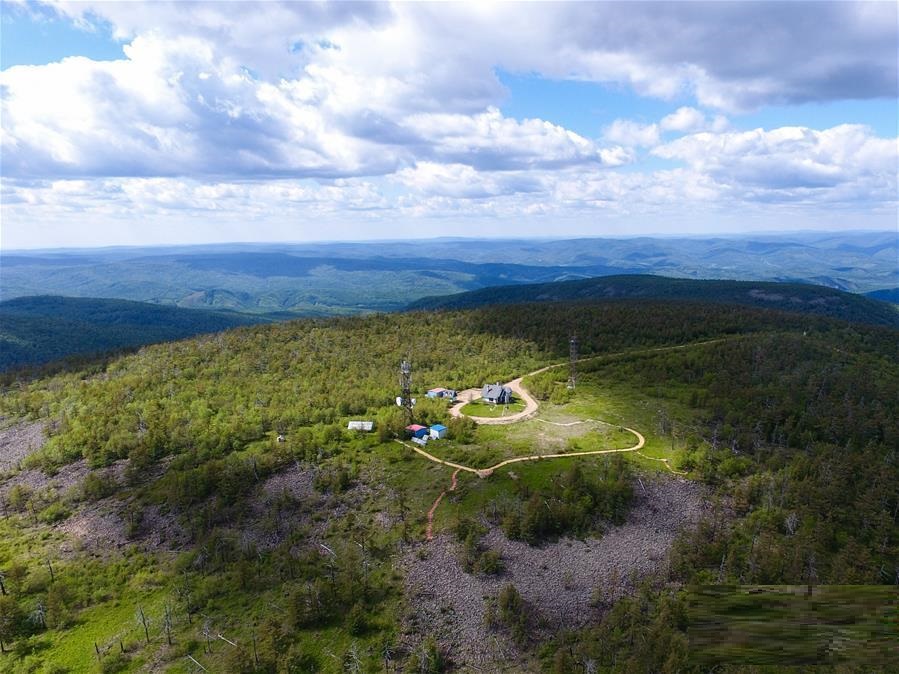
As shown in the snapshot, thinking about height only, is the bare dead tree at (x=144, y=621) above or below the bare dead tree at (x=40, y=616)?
above

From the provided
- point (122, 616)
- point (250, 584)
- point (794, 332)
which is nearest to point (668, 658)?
point (250, 584)

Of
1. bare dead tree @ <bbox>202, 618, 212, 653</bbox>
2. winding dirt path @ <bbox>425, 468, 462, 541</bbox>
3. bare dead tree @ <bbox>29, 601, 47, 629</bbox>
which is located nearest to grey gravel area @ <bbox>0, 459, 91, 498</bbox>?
bare dead tree @ <bbox>29, 601, 47, 629</bbox>

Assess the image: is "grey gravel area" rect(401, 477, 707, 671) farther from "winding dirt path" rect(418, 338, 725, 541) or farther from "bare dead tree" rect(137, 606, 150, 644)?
"bare dead tree" rect(137, 606, 150, 644)

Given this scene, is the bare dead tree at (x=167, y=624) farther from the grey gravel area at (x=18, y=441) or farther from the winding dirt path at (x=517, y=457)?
the grey gravel area at (x=18, y=441)

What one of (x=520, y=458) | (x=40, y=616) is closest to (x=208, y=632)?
(x=40, y=616)

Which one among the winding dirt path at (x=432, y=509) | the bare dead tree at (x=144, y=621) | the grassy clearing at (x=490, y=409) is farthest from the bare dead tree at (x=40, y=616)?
the grassy clearing at (x=490, y=409)

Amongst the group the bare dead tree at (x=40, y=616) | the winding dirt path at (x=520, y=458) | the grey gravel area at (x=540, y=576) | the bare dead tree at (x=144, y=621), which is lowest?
the bare dead tree at (x=40, y=616)

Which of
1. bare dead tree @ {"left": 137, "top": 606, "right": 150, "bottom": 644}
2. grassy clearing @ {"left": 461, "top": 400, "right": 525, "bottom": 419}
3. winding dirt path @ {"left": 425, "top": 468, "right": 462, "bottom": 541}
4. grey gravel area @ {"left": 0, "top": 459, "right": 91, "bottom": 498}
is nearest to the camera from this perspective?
bare dead tree @ {"left": 137, "top": 606, "right": 150, "bottom": 644}
